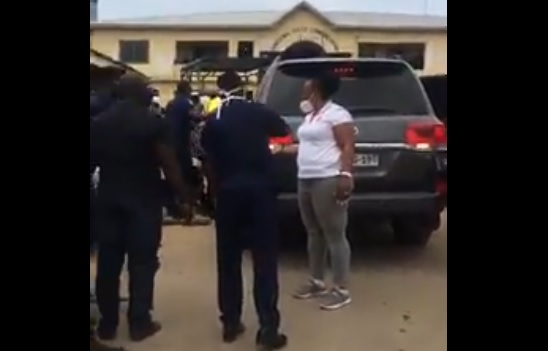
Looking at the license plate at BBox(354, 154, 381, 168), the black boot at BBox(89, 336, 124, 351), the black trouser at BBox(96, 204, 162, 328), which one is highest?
the license plate at BBox(354, 154, 381, 168)

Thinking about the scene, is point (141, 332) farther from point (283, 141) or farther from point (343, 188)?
point (283, 141)

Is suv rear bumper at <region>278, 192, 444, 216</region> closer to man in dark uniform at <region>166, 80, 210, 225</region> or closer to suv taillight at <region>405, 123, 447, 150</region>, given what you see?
suv taillight at <region>405, 123, 447, 150</region>

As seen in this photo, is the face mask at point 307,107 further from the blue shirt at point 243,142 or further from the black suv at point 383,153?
the blue shirt at point 243,142

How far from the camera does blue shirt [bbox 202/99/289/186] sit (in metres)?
5.46

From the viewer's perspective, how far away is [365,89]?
7609 millimetres

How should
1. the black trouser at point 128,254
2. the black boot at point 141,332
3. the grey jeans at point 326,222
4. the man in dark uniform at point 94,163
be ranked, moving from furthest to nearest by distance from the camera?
1. the grey jeans at point 326,222
2. the black boot at point 141,332
3. the black trouser at point 128,254
4. the man in dark uniform at point 94,163

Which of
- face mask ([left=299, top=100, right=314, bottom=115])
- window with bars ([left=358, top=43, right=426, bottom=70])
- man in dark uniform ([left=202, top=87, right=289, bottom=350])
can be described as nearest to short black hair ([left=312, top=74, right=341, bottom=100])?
face mask ([left=299, top=100, right=314, bottom=115])

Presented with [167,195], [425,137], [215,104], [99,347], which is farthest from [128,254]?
[425,137]

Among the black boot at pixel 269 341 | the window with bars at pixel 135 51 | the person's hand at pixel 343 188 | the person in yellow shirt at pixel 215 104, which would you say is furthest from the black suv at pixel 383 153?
the window with bars at pixel 135 51

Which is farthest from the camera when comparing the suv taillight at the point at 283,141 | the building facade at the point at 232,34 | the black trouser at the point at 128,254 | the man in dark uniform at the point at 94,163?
the building facade at the point at 232,34

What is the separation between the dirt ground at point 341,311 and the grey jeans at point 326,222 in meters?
0.34

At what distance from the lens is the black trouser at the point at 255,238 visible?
215 inches
